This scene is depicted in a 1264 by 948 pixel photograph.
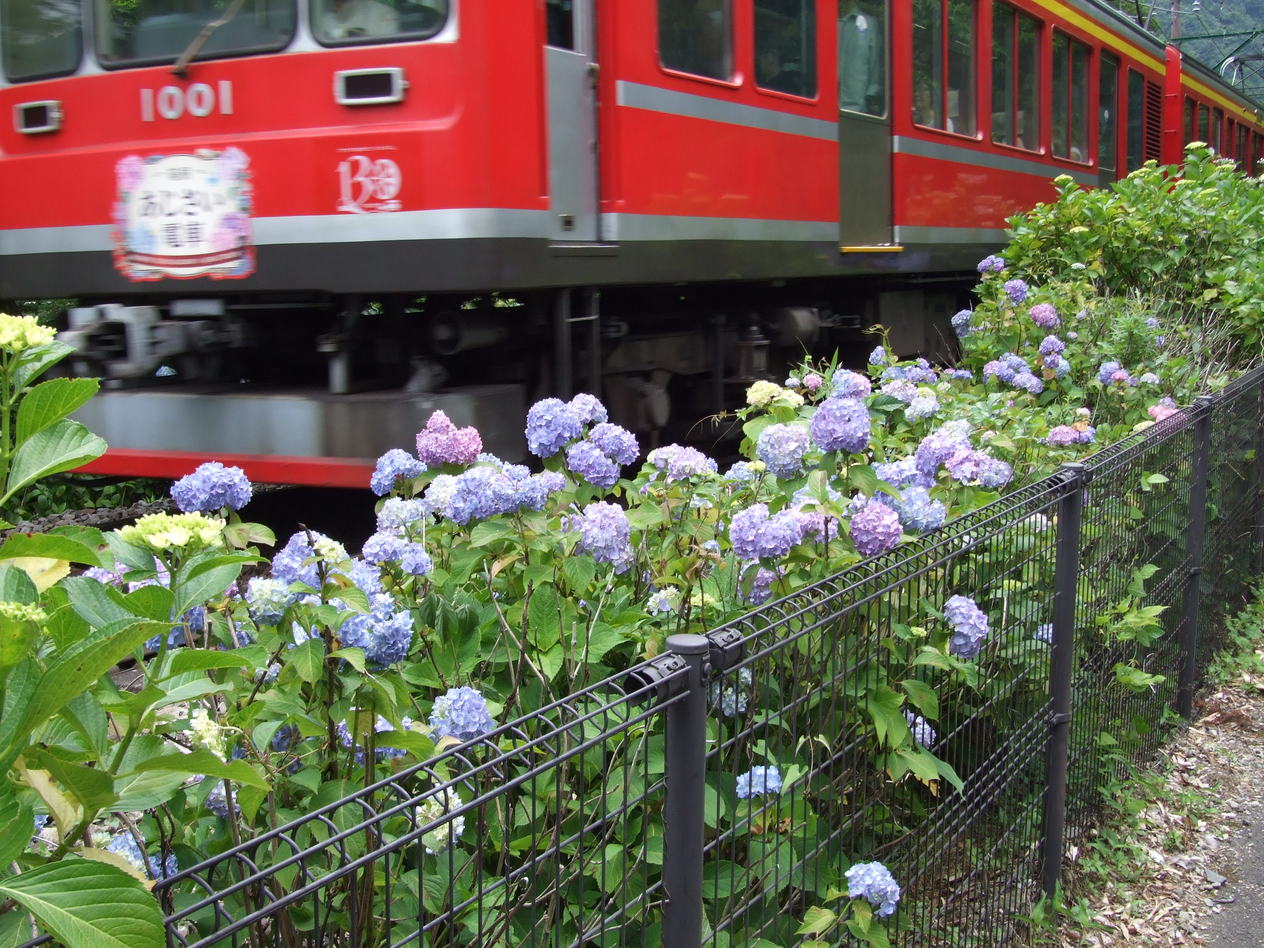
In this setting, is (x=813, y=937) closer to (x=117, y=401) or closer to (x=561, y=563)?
(x=561, y=563)

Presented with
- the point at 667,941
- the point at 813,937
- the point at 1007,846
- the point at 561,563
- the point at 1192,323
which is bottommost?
the point at 1007,846

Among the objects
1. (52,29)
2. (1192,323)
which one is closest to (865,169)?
(1192,323)

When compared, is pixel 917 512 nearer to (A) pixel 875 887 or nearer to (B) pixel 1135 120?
(A) pixel 875 887

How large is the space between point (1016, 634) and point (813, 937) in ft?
Answer: 3.75

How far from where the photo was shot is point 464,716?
6.07ft

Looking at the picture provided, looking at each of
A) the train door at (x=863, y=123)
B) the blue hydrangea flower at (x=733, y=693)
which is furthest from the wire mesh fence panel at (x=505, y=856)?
the train door at (x=863, y=123)

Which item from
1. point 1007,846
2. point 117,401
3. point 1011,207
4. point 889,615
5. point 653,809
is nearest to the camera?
point 653,809

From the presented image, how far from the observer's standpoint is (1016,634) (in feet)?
9.80

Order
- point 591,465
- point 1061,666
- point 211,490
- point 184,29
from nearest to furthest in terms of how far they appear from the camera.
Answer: point 211,490 → point 591,465 → point 1061,666 → point 184,29

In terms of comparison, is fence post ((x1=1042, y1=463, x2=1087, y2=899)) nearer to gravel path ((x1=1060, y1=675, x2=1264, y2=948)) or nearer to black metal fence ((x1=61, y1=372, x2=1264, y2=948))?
black metal fence ((x1=61, y1=372, x2=1264, y2=948))

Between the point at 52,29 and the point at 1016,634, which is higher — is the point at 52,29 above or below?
above

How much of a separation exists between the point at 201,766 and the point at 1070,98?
1188cm

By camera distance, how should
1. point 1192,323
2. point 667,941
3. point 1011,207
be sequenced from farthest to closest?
point 1011,207, point 1192,323, point 667,941

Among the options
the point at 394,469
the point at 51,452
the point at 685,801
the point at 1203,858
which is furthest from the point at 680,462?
the point at 1203,858
